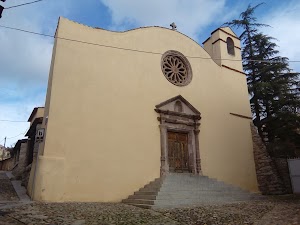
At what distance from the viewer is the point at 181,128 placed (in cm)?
1103

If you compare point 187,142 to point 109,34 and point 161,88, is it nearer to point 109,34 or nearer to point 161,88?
point 161,88

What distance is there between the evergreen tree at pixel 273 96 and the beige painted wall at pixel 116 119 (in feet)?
9.25

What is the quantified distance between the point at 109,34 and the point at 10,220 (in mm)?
7638

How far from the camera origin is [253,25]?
59.3 ft

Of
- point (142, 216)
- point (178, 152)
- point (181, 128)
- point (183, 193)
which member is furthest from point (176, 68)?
point (142, 216)

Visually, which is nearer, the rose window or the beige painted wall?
the beige painted wall

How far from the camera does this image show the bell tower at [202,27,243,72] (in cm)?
1388

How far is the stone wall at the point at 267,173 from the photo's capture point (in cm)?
1186

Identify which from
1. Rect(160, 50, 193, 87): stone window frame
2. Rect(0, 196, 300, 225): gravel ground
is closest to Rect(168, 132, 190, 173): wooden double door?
Rect(160, 50, 193, 87): stone window frame

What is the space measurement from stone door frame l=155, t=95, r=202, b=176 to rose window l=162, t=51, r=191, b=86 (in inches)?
39.6

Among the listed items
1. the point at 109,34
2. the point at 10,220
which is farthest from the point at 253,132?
the point at 10,220

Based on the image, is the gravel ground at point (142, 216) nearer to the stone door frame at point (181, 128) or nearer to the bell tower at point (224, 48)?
the stone door frame at point (181, 128)

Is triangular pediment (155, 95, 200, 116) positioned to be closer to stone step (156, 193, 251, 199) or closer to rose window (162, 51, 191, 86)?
rose window (162, 51, 191, 86)

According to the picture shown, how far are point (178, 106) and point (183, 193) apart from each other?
4.22 meters
